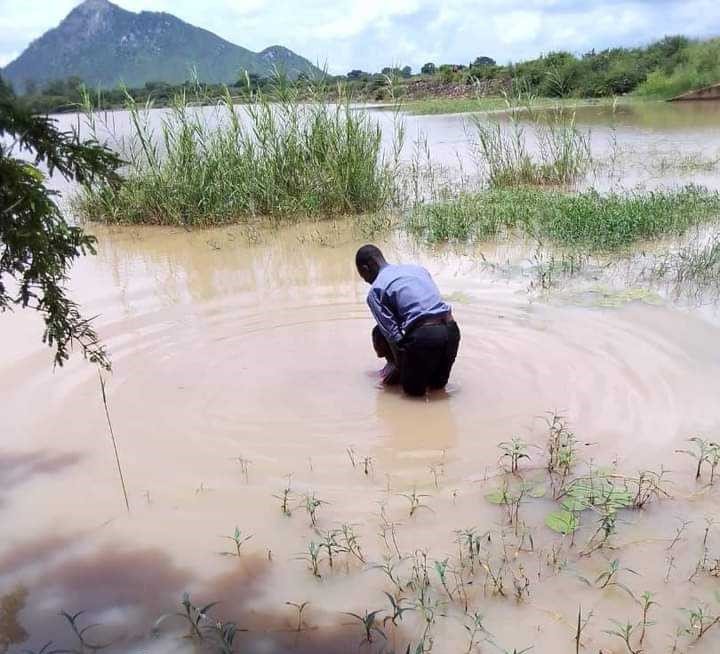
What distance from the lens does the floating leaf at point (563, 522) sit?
285cm

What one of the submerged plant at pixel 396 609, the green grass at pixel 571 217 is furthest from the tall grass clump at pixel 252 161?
the submerged plant at pixel 396 609

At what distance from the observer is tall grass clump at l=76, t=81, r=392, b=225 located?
8875 mm

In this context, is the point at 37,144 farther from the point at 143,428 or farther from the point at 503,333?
the point at 503,333

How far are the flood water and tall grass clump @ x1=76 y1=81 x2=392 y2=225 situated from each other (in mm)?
2714

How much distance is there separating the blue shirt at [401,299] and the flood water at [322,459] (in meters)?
0.55

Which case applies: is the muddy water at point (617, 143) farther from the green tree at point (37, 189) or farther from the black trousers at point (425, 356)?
the green tree at point (37, 189)

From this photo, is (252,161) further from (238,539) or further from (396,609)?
(396,609)

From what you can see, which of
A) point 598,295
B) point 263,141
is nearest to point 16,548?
point 598,295

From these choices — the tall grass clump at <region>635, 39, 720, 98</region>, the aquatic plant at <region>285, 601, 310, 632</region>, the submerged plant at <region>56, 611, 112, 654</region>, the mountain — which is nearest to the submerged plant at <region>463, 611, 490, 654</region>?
the aquatic plant at <region>285, 601, 310, 632</region>

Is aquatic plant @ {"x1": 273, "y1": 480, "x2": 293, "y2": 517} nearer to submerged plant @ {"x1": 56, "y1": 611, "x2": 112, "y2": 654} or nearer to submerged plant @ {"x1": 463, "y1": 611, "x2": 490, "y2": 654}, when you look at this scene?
submerged plant @ {"x1": 56, "y1": 611, "x2": 112, "y2": 654}

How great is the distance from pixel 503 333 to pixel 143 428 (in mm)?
2668

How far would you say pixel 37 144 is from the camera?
2021 millimetres

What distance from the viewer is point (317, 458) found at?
3.61m

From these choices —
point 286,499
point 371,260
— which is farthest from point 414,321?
point 286,499
